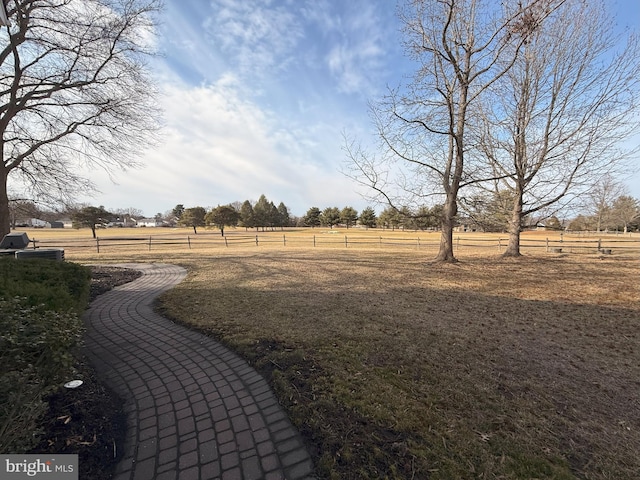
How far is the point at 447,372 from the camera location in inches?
121

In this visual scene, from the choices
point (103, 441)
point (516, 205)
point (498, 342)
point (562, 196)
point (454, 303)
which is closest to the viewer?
point (103, 441)

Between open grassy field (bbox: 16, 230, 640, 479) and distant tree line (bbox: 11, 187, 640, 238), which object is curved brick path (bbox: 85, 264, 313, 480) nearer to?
open grassy field (bbox: 16, 230, 640, 479)

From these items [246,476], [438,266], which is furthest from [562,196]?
[246,476]

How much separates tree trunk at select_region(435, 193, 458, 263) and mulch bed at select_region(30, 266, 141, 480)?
11.5 metres

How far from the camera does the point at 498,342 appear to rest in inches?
155

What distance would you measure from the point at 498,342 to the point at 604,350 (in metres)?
1.38

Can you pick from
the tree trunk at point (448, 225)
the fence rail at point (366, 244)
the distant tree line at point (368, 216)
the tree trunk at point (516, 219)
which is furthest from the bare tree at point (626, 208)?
the tree trunk at point (448, 225)

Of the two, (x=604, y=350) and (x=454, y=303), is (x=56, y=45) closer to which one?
(x=454, y=303)

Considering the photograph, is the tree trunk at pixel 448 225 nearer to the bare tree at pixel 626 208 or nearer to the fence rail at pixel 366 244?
the fence rail at pixel 366 244

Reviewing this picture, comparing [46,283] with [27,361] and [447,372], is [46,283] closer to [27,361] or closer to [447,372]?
[27,361]

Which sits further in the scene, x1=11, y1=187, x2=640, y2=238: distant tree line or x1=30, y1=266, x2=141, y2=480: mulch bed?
x1=11, y1=187, x2=640, y2=238: distant tree line

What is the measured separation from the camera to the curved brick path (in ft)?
6.28

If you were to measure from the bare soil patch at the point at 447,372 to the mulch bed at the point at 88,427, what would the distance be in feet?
4.43

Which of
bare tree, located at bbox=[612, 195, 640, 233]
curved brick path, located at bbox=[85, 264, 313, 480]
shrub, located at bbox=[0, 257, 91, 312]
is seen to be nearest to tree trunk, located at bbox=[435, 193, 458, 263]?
curved brick path, located at bbox=[85, 264, 313, 480]
